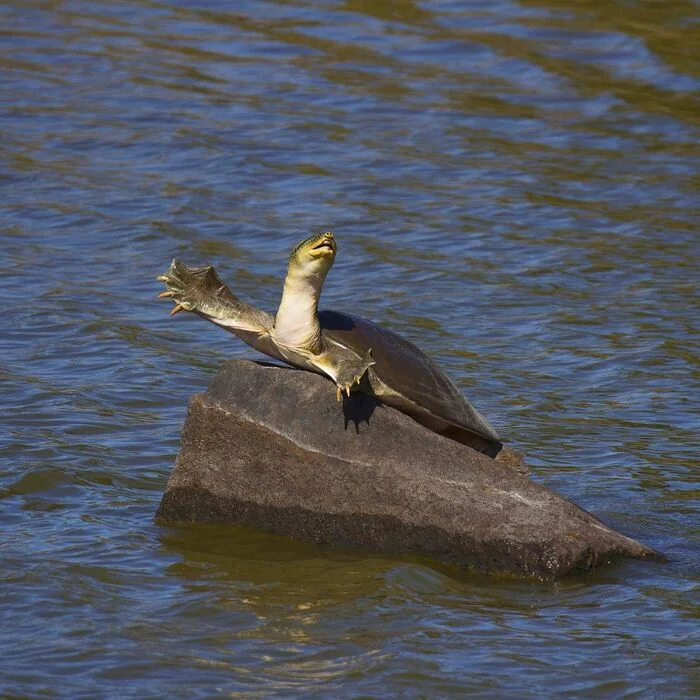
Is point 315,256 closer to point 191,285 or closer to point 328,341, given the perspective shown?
point 328,341

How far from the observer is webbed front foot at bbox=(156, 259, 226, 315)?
5.27 metres

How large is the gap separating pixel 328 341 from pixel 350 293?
144 inches

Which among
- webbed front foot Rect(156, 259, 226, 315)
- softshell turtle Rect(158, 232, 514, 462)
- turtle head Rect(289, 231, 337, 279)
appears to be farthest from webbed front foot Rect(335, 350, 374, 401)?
webbed front foot Rect(156, 259, 226, 315)

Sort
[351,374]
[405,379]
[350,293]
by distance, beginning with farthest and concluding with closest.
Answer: [350,293] < [405,379] < [351,374]

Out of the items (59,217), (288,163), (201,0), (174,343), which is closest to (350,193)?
(288,163)

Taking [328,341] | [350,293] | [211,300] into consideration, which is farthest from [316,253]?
[350,293]

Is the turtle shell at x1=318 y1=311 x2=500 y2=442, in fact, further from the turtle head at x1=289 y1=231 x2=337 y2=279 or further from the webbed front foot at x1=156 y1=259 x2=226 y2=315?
the webbed front foot at x1=156 y1=259 x2=226 y2=315

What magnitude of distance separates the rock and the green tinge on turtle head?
0.44 metres

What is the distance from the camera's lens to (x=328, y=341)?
16.8 feet

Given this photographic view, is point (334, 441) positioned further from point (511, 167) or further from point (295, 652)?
point (511, 167)

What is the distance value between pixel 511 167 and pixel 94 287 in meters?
3.63

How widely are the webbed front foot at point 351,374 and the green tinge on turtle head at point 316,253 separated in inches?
12.9

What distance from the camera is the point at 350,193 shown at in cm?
1061

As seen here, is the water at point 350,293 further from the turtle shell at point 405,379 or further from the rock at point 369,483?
the turtle shell at point 405,379
